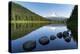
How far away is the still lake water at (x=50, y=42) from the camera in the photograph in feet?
6.39

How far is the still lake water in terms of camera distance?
195 cm

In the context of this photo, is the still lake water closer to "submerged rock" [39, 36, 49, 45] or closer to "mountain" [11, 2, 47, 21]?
"submerged rock" [39, 36, 49, 45]

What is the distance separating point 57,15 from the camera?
2.13m

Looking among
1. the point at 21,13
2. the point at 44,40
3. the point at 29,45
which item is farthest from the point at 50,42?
the point at 21,13

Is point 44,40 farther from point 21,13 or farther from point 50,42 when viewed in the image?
point 21,13

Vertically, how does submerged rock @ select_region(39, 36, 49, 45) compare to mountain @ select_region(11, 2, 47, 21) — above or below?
below

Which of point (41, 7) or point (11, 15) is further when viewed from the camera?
point (41, 7)

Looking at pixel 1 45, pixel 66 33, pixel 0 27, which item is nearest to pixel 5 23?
pixel 0 27

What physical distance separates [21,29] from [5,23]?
0.19m

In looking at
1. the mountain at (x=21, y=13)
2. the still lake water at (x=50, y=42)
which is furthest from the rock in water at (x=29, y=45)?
the mountain at (x=21, y=13)

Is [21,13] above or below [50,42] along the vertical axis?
above

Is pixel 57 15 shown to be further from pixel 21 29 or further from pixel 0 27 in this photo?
pixel 0 27

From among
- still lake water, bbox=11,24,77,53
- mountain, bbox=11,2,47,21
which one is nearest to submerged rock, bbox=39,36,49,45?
still lake water, bbox=11,24,77,53

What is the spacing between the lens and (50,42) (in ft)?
6.86
